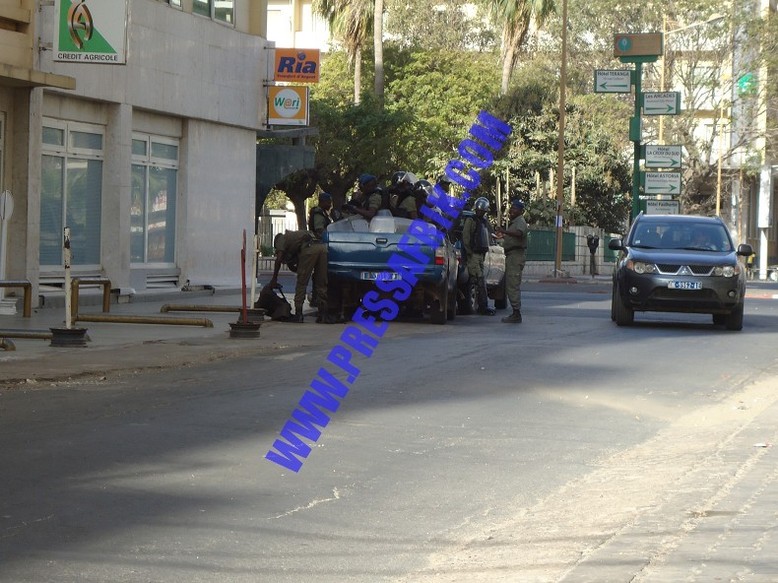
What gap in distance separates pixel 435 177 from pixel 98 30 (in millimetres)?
37366

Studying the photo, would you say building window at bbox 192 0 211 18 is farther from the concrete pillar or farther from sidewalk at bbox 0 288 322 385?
sidewalk at bbox 0 288 322 385

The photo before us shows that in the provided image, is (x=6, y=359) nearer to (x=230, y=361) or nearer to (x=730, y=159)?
(x=230, y=361)

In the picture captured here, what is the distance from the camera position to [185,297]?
27438 millimetres

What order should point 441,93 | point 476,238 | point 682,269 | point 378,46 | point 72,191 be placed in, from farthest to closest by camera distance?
point 441,93 → point 378,46 → point 72,191 → point 476,238 → point 682,269

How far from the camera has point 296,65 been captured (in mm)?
30344

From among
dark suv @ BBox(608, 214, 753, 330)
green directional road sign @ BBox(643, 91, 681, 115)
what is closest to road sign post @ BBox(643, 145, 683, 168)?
green directional road sign @ BBox(643, 91, 681, 115)

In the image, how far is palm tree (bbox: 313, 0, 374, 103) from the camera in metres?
56.8

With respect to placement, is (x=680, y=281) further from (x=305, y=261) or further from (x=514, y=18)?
(x=514, y=18)

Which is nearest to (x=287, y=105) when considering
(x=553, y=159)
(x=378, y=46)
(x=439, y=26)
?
(x=378, y=46)

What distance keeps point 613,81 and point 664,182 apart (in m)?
3.76

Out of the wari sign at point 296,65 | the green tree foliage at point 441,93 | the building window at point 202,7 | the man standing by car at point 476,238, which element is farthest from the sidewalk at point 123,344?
the green tree foliage at point 441,93

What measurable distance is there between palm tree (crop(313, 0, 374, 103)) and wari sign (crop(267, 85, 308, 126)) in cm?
2700

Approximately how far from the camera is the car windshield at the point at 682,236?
21.6 meters

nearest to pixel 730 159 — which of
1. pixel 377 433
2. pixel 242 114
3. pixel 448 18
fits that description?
pixel 448 18
